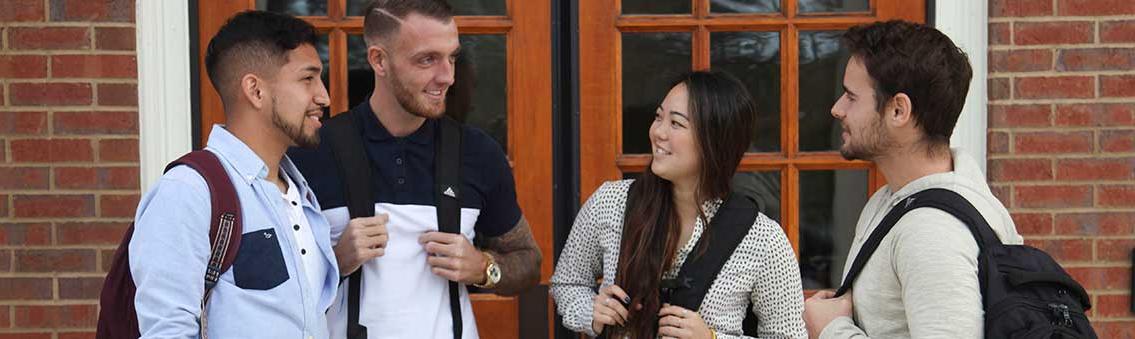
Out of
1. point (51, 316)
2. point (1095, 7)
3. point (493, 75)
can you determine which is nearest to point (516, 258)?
point (493, 75)

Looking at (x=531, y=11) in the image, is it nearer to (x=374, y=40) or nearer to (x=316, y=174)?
(x=374, y=40)

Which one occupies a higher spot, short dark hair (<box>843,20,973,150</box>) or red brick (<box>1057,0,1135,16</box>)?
red brick (<box>1057,0,1135,16</box>)

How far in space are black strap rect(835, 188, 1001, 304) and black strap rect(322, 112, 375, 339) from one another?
1137 millimetres

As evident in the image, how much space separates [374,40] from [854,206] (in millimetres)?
1698

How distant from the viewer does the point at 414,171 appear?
2818mm

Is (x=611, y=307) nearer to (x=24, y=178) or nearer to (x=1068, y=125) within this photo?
(x=1068, y=125)

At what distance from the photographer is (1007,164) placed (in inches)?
141

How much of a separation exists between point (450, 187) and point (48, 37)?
145 cm

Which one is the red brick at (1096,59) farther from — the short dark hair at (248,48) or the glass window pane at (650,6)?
the short dark hair at (248,48)

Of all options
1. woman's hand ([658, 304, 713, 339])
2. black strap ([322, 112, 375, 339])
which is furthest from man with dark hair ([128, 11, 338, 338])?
woman's hand ([658, 304, 713, 339])

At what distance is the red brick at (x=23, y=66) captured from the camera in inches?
134

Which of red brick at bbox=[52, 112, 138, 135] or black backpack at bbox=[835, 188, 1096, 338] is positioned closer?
black backpack at bbox=[835, 188, 1096, 338]

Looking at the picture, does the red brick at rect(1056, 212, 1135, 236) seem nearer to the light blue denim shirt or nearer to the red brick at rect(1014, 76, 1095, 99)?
the red brick at rect(1014, 76, 1095, 99)

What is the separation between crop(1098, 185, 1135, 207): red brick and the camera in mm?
3596
